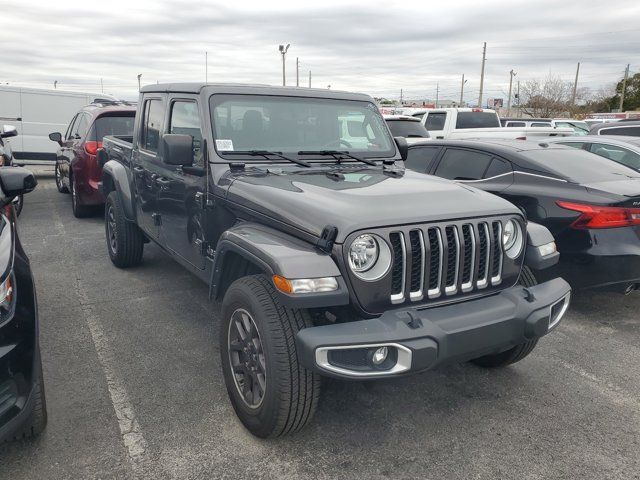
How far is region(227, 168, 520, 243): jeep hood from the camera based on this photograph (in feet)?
8.96

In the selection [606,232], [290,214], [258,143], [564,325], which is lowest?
[564,325]

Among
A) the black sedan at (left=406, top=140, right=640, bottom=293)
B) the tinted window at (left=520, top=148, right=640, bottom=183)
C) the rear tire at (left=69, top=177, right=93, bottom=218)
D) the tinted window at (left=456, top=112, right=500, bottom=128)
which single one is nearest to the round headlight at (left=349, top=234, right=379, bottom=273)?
the black sedan at (left=406, top=140, right=640, bottom=293)

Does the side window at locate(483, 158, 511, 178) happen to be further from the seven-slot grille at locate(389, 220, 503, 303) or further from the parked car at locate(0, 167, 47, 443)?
the parked car at locate(0, 167, 47, 443)

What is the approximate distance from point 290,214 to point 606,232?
2998 millimetres

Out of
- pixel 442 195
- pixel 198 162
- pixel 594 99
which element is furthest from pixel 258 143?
pixel 594 99

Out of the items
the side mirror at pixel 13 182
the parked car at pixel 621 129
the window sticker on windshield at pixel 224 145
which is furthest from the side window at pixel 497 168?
the parked car at pixel 621 129

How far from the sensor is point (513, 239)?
3.20 m

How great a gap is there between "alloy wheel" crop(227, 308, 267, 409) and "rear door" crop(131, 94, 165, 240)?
2.00 metres

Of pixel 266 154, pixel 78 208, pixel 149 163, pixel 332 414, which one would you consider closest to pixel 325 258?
pixel 332 414

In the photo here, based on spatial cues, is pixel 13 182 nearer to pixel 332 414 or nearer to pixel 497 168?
pixel 332 414

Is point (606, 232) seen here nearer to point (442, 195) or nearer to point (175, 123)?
point (442, 195)

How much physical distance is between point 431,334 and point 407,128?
9.53m

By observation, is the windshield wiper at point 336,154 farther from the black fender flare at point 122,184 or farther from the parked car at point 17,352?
the black fender flare at point 122,184

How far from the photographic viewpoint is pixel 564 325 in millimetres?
4781
